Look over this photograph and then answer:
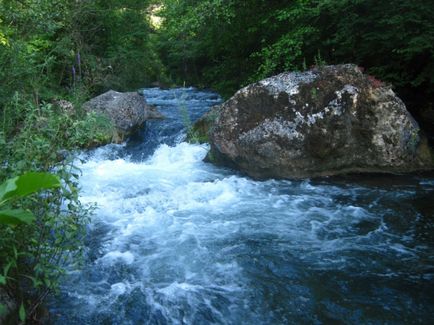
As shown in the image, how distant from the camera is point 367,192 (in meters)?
7.55

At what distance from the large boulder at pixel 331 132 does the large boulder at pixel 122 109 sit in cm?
465

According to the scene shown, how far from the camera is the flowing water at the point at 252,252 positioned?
4332 millimetres

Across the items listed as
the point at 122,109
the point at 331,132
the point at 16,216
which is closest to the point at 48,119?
the point at 16,216

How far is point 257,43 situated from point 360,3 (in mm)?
4528

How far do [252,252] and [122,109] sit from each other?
8.16 meters

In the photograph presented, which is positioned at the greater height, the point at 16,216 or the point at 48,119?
the point at 48,119

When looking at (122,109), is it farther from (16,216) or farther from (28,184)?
(28,184)

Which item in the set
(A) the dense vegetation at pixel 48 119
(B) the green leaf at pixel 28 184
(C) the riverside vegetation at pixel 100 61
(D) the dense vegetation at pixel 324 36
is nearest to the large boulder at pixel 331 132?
(D) the dense vegetation at pixel 324 36

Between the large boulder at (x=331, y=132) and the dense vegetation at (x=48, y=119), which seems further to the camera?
the large boulder at (x=331, y=132)

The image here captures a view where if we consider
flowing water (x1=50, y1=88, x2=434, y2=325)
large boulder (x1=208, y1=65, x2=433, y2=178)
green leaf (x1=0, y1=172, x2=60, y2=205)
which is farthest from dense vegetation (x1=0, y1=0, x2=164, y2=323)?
large boulder (x1=208, y1=65, x2=433, y2=178)

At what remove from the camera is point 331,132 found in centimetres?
838

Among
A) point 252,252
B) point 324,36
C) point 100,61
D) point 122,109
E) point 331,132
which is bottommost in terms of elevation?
point 252,252

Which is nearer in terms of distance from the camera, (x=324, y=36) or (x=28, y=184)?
(x=28, y=184)

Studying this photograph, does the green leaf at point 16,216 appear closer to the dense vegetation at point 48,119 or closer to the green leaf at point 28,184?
the dense vegetation at point 48,119
